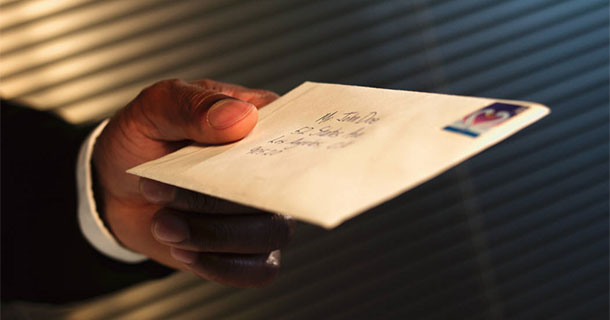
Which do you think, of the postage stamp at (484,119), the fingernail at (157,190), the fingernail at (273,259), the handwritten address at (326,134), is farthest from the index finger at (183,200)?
the postage stamp at (484,119)

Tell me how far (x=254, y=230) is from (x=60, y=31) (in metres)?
0.98

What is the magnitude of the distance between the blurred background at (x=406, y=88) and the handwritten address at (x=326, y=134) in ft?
3.76

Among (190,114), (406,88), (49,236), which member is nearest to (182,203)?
(190,114)

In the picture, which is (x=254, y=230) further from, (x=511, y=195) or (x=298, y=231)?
(x=511, y=195)

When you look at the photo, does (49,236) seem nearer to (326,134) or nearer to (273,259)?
(273,259)

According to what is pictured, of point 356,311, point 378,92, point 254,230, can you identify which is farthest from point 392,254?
point 378,92

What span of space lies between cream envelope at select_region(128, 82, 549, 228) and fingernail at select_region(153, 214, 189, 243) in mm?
207

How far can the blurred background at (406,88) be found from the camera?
1.60 meters

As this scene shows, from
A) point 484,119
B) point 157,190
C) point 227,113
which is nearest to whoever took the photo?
point 484,119

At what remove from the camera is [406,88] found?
74.2 inches

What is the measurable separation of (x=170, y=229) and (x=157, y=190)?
6 centimetres

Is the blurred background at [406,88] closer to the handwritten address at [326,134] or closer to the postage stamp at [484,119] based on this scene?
the handwritten address at [326,134]

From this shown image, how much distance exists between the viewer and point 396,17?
1.84 m

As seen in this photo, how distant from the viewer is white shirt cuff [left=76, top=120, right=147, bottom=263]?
1069 mm
